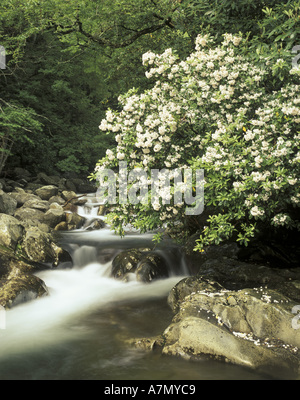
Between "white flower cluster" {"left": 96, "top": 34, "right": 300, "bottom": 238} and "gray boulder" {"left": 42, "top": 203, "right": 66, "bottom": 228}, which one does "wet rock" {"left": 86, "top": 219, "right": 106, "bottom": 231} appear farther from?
"white flower cluster" {"left": 96, "top": 34, "right": 300, "bottom": 238}

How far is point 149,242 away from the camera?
12445mm

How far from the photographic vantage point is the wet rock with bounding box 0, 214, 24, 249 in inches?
389

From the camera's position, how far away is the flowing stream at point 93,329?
18.2ft

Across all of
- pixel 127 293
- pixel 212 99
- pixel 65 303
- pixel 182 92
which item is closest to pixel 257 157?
pixel 212 99

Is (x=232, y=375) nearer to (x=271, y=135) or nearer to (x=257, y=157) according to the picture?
(x=257, y=157)

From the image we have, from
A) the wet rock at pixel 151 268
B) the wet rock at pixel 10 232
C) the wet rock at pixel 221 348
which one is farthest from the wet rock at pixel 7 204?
the wet rock at pixel 221 348

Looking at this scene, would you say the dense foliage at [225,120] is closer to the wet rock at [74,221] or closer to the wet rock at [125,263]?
the wet rock at [125,263]

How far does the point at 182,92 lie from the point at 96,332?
4.68 metres

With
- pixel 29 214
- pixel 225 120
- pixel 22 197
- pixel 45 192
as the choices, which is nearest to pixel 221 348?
pixel 225 120
